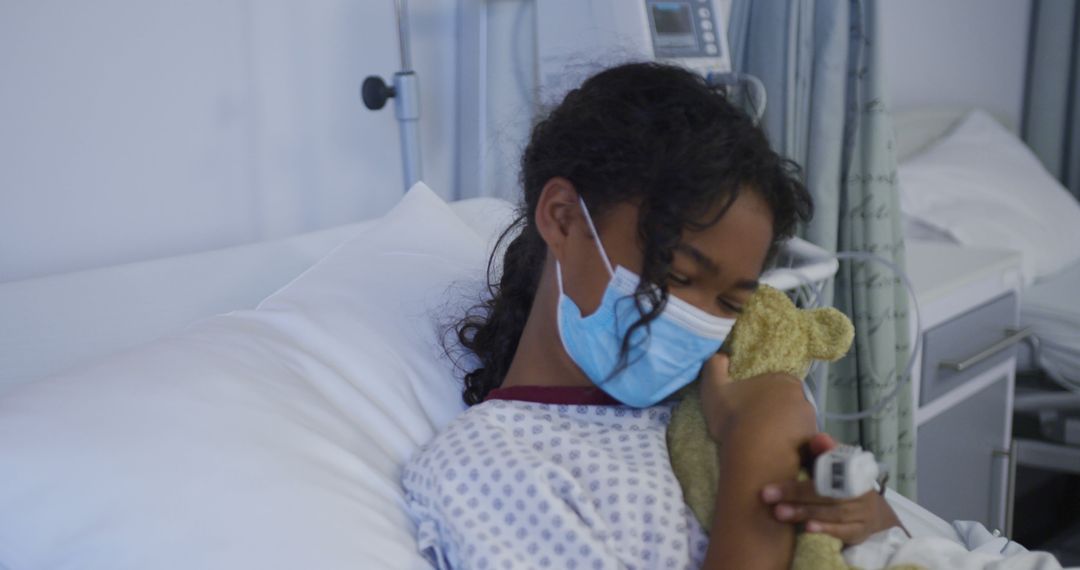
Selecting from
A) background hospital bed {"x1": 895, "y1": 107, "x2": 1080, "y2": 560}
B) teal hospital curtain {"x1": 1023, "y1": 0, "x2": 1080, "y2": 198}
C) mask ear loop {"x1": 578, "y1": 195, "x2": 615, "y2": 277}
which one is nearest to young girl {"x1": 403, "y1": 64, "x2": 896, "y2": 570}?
mask ear loop {"x1": 578, "y1": 195, "x2": 615, "y2": 277}

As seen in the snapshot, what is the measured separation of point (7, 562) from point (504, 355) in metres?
0.51

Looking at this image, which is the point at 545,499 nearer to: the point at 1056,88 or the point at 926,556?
the point at 926,556

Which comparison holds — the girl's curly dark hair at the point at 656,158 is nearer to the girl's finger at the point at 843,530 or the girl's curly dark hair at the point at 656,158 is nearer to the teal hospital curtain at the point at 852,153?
the girl's finger at the point at 843,530

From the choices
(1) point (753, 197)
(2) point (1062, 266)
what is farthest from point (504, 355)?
(2) point (1062, 266)

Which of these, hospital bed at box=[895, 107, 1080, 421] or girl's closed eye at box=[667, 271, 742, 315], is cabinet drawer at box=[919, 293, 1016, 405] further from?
girl's closed eye at box=[667, 271, 742, 315]

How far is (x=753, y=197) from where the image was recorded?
909mm

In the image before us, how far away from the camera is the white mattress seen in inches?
94.5

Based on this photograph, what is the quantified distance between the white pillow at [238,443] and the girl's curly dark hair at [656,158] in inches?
8.7

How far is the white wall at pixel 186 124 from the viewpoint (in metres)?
1.25

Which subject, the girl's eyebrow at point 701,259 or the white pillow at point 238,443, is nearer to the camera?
the white pillow at point 238,443

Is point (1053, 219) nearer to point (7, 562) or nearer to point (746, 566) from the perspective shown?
point (746, 566)

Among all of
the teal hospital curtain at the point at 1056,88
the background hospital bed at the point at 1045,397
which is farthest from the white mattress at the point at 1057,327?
the teal hospital curtain at the point at 1056,88

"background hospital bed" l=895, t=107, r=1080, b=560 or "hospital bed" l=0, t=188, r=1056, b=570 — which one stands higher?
"hospital bed" l=0, t=188, r=1056, b=570

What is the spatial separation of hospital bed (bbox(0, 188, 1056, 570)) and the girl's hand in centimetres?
21
